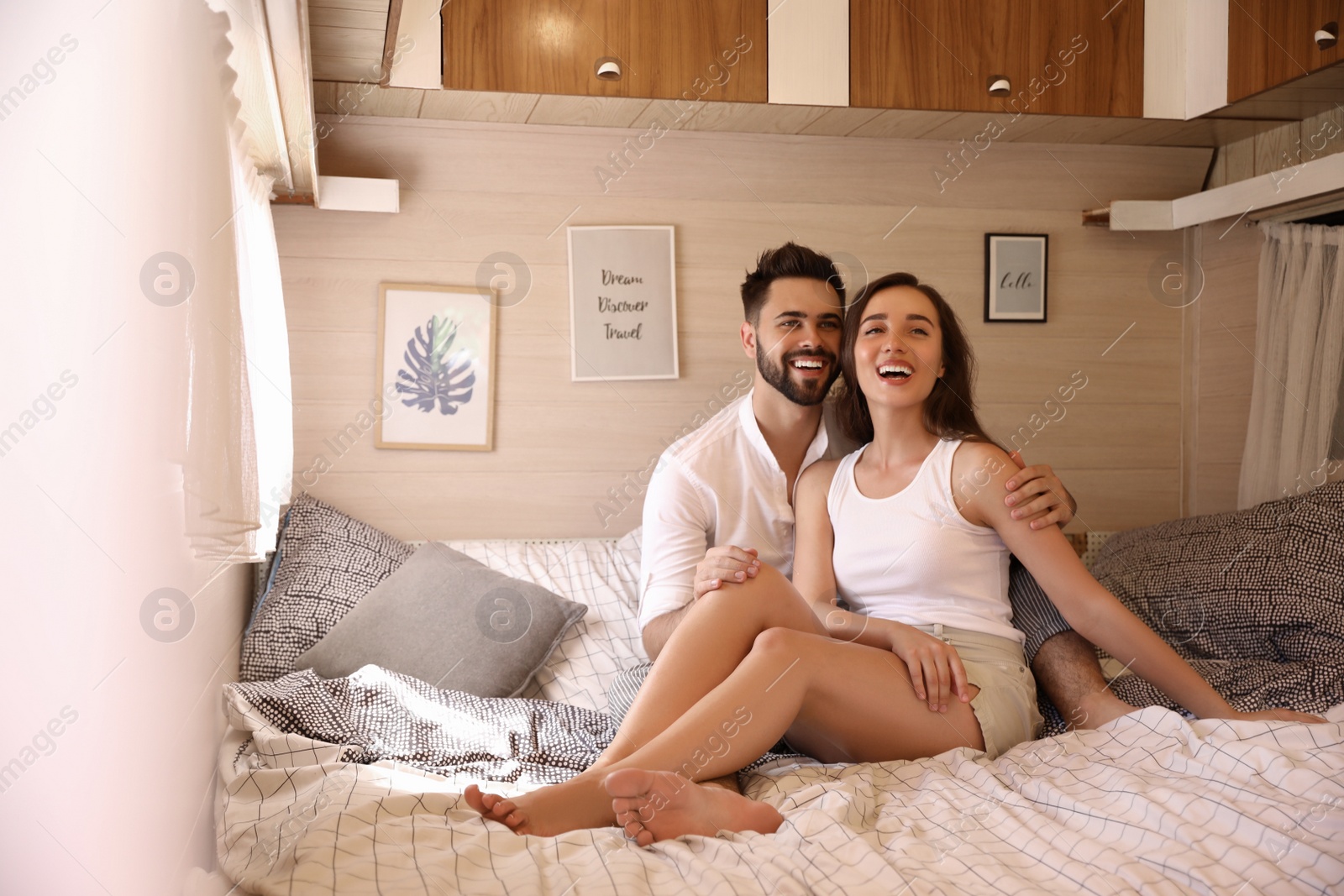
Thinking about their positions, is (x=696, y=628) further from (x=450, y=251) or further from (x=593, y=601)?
(x=450, y=251)

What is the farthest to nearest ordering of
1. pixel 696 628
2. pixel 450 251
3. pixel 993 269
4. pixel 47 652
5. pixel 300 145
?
pixel 993 269 → pixel 450 251 → pixel 300 145 → pixel 696 628 → pixel 47 652

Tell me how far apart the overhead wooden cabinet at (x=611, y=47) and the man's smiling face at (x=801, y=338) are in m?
0.56

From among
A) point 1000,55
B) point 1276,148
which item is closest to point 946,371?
point 1000,55

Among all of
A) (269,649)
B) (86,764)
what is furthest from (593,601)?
(86,764)

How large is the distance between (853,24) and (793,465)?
3.62 feet

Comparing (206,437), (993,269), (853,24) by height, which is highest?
(853,24)

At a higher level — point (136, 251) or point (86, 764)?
point (136, 251)

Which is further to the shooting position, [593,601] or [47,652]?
[593,601]

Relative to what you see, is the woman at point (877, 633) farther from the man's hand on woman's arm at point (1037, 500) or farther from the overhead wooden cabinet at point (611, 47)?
the overhead wooden cabinet at point (611, 47)

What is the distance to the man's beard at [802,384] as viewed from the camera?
78.8 inches

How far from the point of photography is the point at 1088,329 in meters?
2.82

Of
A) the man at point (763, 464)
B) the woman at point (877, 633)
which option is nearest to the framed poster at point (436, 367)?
the man at point (763, 464)

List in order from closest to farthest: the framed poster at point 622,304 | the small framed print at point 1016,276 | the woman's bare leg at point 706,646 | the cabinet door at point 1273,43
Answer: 1. the woman's bare leg at point 706,646
2. the cabinet door at point 1273,43
3. the framed poster at point 622,304
4. the small framed print at point 1016,276

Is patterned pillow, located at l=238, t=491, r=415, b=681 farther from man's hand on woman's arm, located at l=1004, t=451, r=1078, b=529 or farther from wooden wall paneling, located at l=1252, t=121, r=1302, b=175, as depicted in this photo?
wooden wall paneling, located at l=1252, t=121, r=1302, b=175
